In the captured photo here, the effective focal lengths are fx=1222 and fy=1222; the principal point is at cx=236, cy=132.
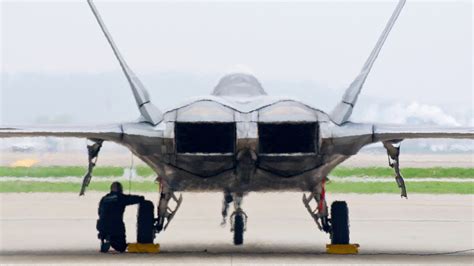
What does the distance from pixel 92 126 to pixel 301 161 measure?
279cm

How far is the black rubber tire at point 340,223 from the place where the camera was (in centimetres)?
1692

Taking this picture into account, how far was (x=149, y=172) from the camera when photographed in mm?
30656

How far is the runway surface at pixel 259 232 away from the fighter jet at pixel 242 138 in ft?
3.40

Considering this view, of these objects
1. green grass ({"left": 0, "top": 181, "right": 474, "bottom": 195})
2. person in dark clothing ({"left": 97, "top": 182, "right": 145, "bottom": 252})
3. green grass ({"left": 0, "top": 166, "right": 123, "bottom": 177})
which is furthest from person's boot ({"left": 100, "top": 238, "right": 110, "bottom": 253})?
green grass ({"left": 0, "top": 166, "right": 123, "bottom": 177})

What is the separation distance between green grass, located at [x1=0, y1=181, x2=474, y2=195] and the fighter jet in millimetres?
16352

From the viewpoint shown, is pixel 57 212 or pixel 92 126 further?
pixel 57 212

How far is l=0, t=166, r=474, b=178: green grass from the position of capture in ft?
102

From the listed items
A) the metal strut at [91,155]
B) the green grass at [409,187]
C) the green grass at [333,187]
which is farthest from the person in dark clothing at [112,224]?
the green grass at [409,187]

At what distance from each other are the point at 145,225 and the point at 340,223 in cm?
272

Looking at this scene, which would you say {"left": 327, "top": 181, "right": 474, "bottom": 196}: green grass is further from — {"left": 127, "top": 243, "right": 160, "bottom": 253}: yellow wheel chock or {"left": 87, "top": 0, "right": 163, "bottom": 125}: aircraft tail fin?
{"left": 87, "top": 0, "right": 163, "bottom": 125}: aircraft tail fin

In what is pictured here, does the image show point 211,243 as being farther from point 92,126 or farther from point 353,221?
point 353,221

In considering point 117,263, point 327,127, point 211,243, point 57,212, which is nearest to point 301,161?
point 327,127

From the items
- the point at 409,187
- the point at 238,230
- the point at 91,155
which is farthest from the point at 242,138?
the point at 409,187

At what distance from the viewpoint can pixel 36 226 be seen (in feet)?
78.3
